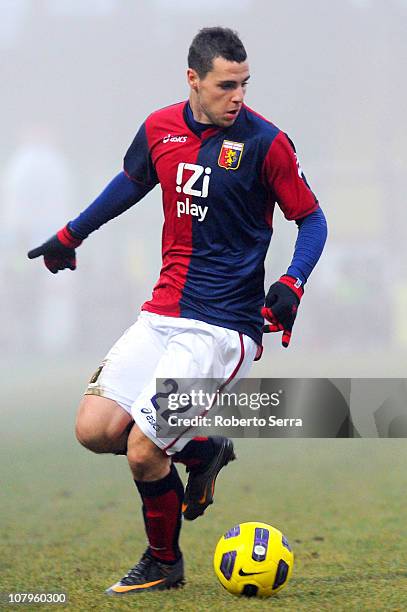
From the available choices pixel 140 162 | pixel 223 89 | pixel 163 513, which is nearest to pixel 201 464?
pixel 163 513

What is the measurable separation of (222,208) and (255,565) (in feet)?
5.32

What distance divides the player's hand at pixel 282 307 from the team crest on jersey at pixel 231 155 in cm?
60

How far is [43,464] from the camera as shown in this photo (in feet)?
37.4

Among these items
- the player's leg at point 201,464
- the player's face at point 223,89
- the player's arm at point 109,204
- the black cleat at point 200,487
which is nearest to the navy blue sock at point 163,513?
the player's leg at point 201,464

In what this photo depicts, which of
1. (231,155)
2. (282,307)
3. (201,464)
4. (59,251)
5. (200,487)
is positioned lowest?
(200,487)

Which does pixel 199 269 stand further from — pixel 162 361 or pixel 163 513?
pixel 163 513

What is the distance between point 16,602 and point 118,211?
80.0 inches

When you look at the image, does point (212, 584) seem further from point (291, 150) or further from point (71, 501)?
point (71, 501)

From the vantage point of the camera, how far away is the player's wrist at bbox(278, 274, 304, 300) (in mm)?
5465

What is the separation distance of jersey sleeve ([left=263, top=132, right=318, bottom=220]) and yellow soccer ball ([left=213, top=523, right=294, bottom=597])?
1504mm

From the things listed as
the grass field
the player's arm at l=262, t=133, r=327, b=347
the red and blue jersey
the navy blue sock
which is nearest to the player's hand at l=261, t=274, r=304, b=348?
the player's arm at l=262, t=133, r=327, b=347

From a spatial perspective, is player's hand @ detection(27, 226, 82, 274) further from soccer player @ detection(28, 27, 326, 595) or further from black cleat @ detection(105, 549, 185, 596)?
black cleat @ detection(105, 549, 185, 596)

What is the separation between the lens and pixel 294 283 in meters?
5.50

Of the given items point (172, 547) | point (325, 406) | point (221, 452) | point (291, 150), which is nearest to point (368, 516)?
point (325, 406)
